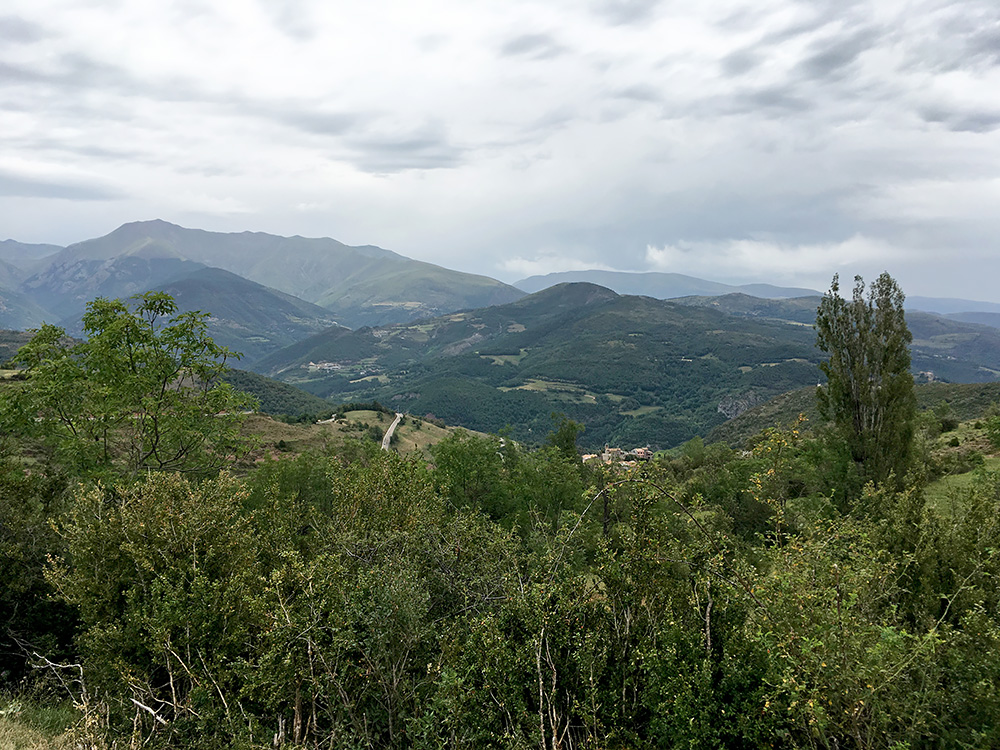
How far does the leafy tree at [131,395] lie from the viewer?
627 inches

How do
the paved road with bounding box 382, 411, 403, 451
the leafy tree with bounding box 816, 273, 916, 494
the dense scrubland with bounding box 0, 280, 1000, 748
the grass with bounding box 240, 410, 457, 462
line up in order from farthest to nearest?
the paved road with bounding box 382, 411, 403, 451 → the grass with bounding box 240, 410, 457, 462 → the leafy tree with bounding box 816, 273, 916, 494 → the dense scrubland with bounding box 0, 280, 1000, 748

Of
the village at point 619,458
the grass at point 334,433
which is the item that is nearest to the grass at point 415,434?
the grass at point 334,433

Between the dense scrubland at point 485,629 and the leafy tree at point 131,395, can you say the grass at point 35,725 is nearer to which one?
the dense scrubland at point 485,629

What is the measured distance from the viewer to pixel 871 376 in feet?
81.3

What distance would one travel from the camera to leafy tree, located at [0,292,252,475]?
15.9 meters

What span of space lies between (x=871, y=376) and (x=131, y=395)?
1234 inches

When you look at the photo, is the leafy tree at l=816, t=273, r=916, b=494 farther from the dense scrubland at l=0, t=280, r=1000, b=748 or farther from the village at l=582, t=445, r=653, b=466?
the dense scrubland at l=0, t=280, r=1000, b=748

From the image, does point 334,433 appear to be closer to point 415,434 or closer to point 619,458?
point 415,434

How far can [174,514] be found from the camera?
945cm

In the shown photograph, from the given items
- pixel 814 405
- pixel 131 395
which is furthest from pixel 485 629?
pixel 814 405

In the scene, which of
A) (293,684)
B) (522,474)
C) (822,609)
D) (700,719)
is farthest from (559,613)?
(522,474)

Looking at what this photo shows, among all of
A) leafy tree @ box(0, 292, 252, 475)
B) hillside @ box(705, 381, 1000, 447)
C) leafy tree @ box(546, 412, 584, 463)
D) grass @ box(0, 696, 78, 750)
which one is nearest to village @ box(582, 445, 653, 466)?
leafy tree @ box(546, 412, 584, 463)

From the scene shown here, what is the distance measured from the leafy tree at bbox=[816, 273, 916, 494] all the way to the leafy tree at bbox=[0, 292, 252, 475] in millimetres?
27396

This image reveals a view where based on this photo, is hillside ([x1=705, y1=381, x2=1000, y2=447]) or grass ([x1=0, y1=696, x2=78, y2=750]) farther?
hillside ([x1=705, y1=381, x2=1000, y2=447])
